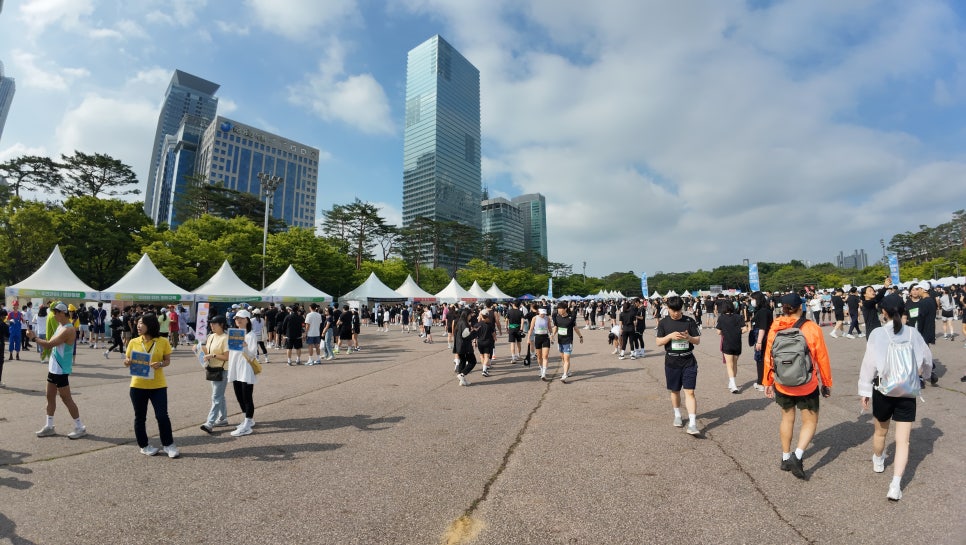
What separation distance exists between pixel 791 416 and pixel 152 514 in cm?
561

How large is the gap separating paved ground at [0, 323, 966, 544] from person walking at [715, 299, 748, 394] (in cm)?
52

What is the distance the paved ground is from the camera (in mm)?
2924

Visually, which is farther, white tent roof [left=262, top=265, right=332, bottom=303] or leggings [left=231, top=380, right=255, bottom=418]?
white tent roof [left=262, top=265, right=332, bottom=303]

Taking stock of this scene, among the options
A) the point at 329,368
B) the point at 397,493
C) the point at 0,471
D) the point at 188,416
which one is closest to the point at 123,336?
the point at 329,368

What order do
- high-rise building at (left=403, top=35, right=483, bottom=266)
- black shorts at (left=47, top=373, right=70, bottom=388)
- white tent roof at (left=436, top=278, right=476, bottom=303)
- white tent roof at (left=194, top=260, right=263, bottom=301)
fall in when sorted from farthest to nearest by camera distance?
high-rise building at (left=403, top=35, right=483, bottom=266) < white tent roof at (left=436, top=278, right=476, bottom=303) < white tent roof at (left=194, top=260, right=263, bottom=301) < black shorts at (left=47, top=373, right=70, bottom=388)

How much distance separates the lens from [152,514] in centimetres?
323

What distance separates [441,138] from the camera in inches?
4963

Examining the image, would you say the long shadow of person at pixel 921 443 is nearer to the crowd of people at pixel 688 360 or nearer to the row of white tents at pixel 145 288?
the crowd of people at pixel 688 360

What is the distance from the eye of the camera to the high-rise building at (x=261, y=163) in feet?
383

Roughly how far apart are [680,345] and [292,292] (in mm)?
24065

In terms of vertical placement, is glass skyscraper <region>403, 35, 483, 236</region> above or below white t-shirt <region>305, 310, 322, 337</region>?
above

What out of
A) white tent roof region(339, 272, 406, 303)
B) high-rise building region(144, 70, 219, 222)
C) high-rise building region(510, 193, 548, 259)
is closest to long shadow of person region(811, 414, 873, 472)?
white tent roof region(339, 272, 406, 303)

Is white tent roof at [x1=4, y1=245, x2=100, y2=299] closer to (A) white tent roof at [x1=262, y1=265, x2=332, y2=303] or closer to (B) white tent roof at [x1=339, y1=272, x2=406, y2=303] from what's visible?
(A) white tent roof at [x1=262, y1=265, x2=332, y2=303]

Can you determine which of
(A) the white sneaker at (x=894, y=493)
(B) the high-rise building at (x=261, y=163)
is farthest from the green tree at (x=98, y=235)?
(B) the high-rise building at (x=261, y=163)
